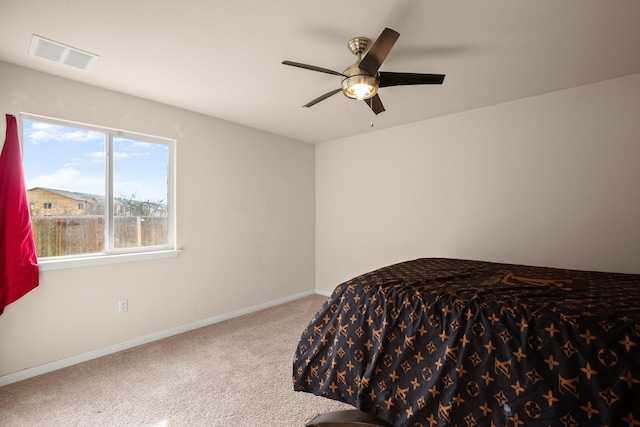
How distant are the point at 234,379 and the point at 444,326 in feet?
5.40

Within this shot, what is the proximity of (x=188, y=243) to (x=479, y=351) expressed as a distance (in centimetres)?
292

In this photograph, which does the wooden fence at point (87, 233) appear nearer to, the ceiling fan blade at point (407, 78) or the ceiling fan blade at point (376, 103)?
the ceiling fan blade at point (376, 103)

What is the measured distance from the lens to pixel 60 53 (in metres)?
2.14

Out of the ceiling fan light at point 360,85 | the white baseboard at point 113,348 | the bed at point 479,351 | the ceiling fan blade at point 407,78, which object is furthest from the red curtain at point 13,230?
the ceiling fan blade at point 407,78

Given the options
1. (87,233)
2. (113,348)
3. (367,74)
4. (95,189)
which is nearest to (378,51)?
(367,74)

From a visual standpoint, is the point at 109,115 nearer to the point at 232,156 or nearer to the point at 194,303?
the point at 232,156

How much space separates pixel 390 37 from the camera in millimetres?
1628

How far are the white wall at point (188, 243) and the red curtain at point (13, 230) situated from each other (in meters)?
0.13

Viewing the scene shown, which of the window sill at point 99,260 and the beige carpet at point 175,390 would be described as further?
the window sill at point 99,260

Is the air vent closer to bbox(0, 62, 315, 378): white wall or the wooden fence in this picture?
bbox(0, 62, 315, 378): white wall

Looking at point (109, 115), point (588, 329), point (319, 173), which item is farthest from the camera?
point (319, 173)

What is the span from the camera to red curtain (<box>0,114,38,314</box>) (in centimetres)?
223

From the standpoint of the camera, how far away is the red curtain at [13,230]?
2.23 meters

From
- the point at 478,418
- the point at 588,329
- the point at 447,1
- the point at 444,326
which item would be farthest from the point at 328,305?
the point at 447,1
